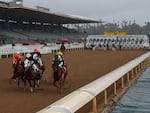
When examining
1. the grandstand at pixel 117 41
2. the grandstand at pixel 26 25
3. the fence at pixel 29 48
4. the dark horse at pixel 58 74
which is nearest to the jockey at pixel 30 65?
the dark horse at pixel 58 74

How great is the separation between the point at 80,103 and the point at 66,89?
661cm

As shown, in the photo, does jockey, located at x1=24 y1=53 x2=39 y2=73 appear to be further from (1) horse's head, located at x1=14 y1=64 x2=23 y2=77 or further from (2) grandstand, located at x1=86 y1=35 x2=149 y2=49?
(2) grandstand, located at x1=86 y1=35 x2=149 y2=49

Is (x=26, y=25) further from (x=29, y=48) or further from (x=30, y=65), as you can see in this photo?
(x=30, y=65)

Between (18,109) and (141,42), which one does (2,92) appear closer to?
(18,109)

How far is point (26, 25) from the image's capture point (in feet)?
197

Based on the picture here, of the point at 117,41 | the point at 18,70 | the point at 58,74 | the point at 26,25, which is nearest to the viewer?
the point at 58,74

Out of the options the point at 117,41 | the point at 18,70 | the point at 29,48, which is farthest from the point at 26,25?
the point at 18,70

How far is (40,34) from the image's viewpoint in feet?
193

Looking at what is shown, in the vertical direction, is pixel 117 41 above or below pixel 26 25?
below

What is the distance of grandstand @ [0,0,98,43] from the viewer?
45.2 meters

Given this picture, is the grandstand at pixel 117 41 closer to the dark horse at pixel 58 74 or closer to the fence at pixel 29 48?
the fence at pixel 29 48

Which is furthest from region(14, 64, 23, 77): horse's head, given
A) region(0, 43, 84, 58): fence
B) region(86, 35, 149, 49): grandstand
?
region(86, 35, 149, 49): grandstand

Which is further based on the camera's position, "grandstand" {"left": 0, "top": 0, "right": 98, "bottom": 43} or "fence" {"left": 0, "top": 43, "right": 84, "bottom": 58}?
"grandstand" {"left": 0, "top": 0, "right": 98, "bottom": 43}

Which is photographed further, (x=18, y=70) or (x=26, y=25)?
(x=26, y=25)
